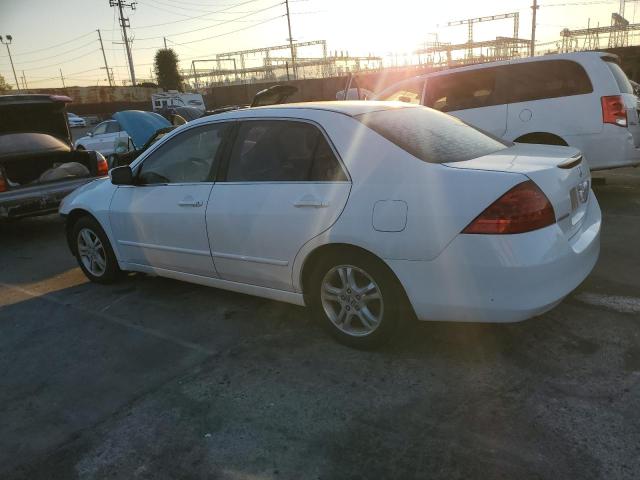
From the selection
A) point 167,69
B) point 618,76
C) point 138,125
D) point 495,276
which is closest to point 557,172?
point 495,276

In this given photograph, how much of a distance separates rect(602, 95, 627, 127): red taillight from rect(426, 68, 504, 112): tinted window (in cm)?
125

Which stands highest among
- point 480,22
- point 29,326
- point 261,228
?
point 480,22

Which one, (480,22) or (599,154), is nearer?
(599,154)

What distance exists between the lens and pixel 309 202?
3.12m

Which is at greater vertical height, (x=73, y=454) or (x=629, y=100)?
(x=629, y=100)

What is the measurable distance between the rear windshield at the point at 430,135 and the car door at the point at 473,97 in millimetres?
3215

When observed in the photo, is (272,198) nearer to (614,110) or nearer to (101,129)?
(614,110)

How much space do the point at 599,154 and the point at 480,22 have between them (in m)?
72.6

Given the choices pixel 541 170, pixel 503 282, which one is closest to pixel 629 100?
pixel 541 170

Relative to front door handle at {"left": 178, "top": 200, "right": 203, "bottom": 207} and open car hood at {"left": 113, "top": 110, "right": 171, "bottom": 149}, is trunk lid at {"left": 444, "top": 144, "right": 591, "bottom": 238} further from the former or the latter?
open car hood at {"left": 113, "top": 110, "right": 171, "bottom": 149}

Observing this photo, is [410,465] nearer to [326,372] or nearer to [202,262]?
[326,372]

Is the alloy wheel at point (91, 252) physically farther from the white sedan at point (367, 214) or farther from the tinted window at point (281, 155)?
the tinted window at point (281, 155)

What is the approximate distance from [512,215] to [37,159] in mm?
7744

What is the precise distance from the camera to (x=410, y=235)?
2756mm
